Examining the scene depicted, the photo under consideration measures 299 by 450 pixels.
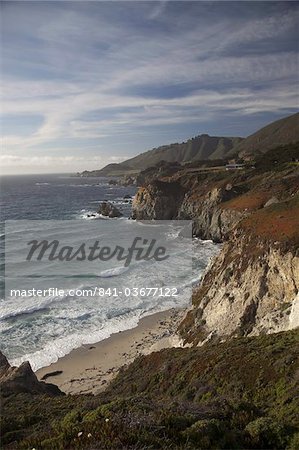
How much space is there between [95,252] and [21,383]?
31.9 meters

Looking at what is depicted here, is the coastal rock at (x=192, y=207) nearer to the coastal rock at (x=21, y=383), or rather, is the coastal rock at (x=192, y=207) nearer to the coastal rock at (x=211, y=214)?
the coastal rock at (x=211, y=214)

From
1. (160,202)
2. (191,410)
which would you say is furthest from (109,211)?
(191,410)

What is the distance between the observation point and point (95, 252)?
45.8 m

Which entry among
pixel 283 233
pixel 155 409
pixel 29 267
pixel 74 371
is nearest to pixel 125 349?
pixel 74 371

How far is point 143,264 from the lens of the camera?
1569 inches

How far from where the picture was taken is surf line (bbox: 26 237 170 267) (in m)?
43.2

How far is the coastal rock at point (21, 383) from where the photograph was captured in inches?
537

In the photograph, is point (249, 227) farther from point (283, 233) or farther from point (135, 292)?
point (135, 292)

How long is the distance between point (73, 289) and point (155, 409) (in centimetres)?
2523

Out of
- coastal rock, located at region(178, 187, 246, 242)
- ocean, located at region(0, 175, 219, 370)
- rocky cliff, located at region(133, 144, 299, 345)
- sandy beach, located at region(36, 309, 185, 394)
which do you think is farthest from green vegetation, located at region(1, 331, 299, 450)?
coastal rock, located at region(178, 187, 246, 242)

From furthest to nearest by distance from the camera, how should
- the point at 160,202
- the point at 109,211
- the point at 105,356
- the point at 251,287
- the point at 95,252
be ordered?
the point at 109,211
the point at 160,202
the point at 95,252
the point at 105,356
the point at 251,287

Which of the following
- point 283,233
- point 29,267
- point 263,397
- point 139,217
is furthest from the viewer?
point 139,217

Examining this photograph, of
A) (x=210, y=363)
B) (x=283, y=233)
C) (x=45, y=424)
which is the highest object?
(x=283, y=233)

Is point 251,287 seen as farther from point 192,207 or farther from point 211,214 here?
point 192,207
